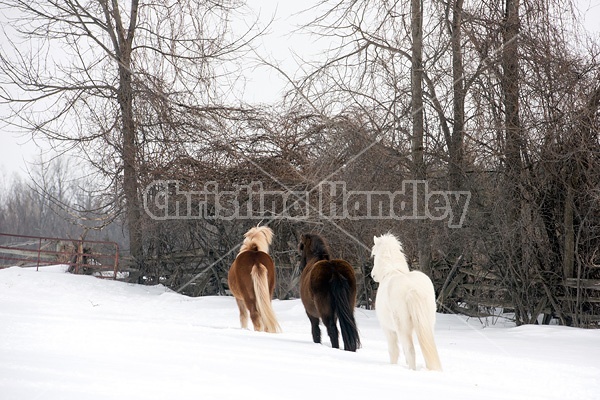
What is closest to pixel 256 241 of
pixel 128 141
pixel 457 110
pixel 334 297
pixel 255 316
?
pixel 255 316

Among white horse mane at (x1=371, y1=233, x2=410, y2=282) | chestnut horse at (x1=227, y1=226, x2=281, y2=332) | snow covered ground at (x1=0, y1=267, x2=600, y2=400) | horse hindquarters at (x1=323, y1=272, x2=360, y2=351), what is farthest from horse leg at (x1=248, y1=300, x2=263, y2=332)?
white horse mane at (x1=371, y1=233, x2=410, y2=282)

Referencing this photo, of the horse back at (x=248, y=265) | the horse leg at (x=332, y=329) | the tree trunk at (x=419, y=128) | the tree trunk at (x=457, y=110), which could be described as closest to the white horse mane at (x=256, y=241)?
the horse back at (x=248, y=265)

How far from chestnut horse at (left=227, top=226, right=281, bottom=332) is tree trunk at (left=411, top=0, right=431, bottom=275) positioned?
3.69 m

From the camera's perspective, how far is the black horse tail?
7852 mm

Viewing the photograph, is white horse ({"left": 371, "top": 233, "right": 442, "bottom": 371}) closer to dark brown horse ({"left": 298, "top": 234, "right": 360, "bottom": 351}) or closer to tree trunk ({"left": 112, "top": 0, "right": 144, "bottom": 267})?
dark brown horse ({"left": 298, "top": 234, "right": 360, "bottom": 351})

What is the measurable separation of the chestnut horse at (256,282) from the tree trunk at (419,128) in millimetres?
3692

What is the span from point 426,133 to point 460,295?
12.4 feet

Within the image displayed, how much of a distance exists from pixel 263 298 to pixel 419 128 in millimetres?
5258

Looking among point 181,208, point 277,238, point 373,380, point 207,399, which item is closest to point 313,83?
point 277,238

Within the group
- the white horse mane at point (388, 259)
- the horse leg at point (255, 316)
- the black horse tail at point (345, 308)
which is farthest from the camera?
the horse leg at point (255, 316)

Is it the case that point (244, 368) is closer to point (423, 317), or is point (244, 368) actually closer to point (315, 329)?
point (423, 317)

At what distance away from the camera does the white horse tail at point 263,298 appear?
9453 mm

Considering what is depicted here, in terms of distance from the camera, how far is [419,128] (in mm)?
12641

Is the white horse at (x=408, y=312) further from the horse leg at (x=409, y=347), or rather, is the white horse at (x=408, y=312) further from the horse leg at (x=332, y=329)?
the horse leg at (x=332, y=329)
